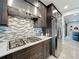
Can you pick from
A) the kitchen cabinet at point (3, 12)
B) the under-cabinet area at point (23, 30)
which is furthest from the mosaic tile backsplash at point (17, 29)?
the kitchen cabinet at point (3, 12)

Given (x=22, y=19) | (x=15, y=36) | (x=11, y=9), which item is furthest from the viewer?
(x=22, y=19)

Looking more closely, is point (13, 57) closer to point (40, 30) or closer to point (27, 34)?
point (27, 34)

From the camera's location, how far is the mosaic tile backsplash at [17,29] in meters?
1.68

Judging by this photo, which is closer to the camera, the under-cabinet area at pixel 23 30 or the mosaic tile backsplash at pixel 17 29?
the under-cabinet area at pixel 23 30

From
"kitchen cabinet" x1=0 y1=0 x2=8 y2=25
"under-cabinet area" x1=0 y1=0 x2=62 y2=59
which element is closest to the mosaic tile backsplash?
"under-cabinet area" x1=0 y1=0 x2=62 y2=59

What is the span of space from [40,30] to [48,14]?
89 cm

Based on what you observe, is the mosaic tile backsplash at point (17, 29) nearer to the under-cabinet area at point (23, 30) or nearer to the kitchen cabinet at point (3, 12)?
the under-cabinet area at point (23, 30)

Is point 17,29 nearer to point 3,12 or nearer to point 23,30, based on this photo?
point 23,30

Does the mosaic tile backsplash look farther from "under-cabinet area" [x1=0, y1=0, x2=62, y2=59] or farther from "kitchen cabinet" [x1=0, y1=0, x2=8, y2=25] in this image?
"kitchen cabinet" [x1=0, y1=0, x2=8, y2=25]

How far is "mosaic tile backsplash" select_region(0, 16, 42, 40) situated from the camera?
5.53ft

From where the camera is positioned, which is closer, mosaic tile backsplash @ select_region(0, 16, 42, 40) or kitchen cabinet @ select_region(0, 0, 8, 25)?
kitchen cabinet @ select_region(0, 0, 8, 25)

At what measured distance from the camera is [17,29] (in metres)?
2.02

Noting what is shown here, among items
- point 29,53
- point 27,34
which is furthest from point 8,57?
point 27,34

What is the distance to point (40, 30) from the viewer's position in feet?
10.3
